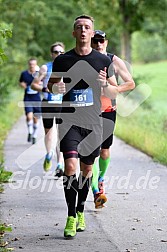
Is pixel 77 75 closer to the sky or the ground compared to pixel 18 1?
closer to the ground

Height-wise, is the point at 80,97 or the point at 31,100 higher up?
the point at 80,97

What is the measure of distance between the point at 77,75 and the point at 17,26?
86.3 feet

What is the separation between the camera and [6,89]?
73.0 feet

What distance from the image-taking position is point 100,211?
29.9 feet

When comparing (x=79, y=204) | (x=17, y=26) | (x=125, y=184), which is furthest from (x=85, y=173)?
(x=17, y=26)

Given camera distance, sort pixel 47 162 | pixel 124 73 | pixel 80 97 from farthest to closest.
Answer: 1. pixel 47 162
2. pixel 124 73
3. pixel 80 97

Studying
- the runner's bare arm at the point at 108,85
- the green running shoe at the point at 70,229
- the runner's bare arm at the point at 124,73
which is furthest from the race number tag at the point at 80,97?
the green running shoe at the point at 70,229

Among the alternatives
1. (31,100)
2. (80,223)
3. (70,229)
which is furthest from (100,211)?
(31,100)

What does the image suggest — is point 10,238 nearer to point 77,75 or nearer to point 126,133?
point 77,75

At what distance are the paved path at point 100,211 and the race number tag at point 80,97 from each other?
1.37 metres

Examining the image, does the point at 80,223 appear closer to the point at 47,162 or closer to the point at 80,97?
the point at 80,97

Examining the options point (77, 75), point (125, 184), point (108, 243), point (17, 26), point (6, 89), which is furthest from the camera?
point (17, 26)

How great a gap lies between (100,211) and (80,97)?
1.95m

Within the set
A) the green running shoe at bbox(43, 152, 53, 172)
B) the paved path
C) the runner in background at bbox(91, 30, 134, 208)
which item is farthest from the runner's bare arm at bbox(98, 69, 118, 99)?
the green running shoe at bbox(43, 152, 53, 172)
